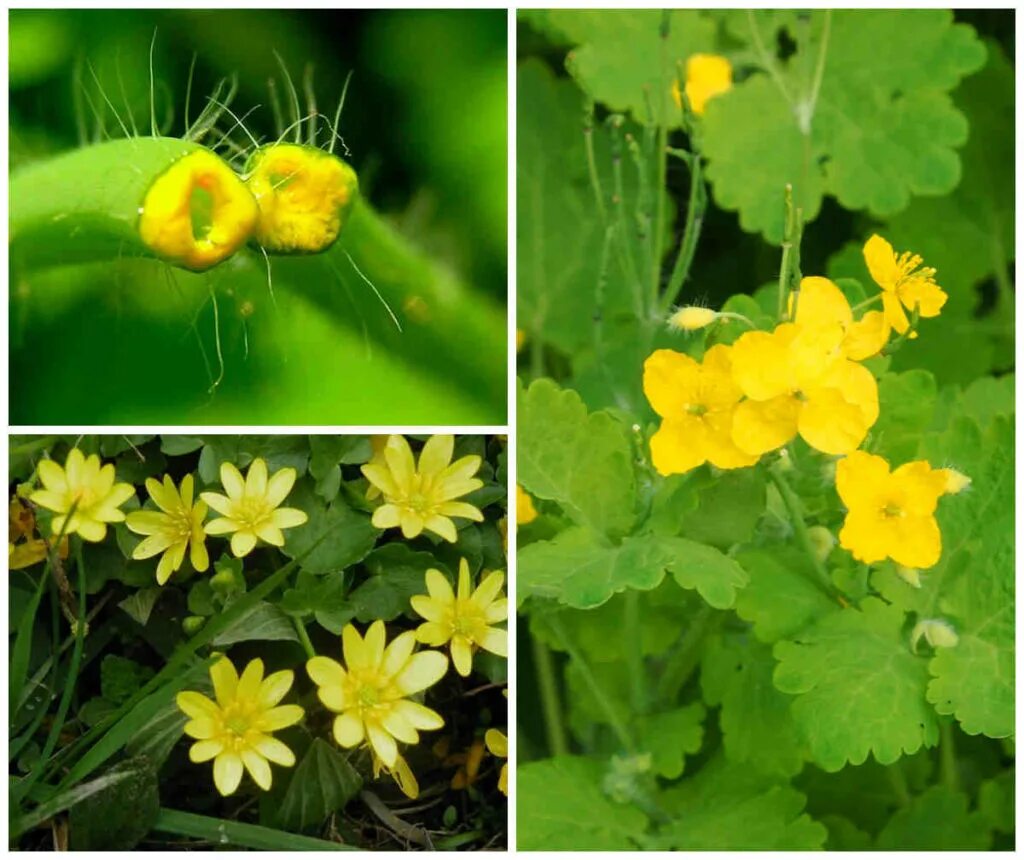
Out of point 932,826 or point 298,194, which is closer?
point 298,194

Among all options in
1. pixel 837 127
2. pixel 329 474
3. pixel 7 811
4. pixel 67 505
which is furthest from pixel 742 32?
pixel 7 811

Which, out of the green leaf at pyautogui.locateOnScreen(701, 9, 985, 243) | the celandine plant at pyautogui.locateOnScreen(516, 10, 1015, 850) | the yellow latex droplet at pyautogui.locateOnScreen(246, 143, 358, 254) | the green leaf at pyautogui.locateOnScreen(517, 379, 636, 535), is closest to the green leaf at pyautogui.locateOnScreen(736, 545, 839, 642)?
the celandine plant at pyautogui.locateOnScreen(516, 10, 1015, 850)

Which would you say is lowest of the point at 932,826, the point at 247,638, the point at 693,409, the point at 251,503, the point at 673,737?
the point at 932,826

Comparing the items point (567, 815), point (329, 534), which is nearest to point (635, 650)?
point (567, 815)

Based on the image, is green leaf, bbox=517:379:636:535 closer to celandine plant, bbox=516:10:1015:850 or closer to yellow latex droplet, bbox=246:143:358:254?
celandine plant, bbox=516:10:1015:850

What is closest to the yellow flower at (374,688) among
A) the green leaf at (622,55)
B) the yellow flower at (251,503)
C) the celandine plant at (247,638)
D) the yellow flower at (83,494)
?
the celandine plant at (247,638)

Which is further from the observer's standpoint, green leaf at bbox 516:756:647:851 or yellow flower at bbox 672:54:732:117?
yellow flower at bbox 672:54:732:117

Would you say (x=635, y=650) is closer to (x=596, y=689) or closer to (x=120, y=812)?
(x=596, y=689)
